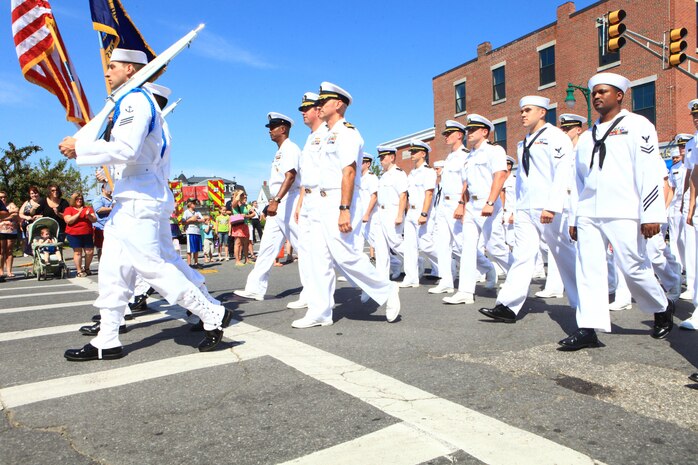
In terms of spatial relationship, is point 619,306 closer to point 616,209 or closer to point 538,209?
point 538,209

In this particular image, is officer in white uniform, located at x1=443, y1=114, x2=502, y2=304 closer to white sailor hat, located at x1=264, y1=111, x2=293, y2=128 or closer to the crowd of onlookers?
white sailor hat, located at x1=264, y1=111, x2=293, y2=128

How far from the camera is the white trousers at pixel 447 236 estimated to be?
765cm

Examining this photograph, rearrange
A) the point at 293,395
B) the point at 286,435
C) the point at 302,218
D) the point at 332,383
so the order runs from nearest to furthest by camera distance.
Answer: the point at 286,435
the point at 293,395
the point at 332,383
the point at 302,218

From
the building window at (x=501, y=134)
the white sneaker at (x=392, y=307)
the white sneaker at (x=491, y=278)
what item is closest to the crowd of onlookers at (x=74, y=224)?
the white sneaker at (x=491, y=278)

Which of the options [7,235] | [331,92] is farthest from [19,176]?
[331,92]

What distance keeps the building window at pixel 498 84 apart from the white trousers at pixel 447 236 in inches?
1154

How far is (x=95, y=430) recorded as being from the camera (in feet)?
8.93

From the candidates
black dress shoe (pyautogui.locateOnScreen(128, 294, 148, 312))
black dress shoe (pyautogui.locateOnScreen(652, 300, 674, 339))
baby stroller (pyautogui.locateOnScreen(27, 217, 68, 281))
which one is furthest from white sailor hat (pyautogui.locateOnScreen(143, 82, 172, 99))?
baby stroller (pyautogui.locateOnScreen(27, 217, 68, 281))

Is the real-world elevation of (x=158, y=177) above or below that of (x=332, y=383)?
above

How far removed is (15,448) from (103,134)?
8.11ft

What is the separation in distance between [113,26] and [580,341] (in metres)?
6.78

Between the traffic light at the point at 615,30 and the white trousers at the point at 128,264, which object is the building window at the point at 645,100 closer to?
the traffic light at the point at 615,30

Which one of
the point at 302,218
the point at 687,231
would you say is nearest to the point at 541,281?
the point at 687,231

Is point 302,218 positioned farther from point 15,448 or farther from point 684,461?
point 684,461
